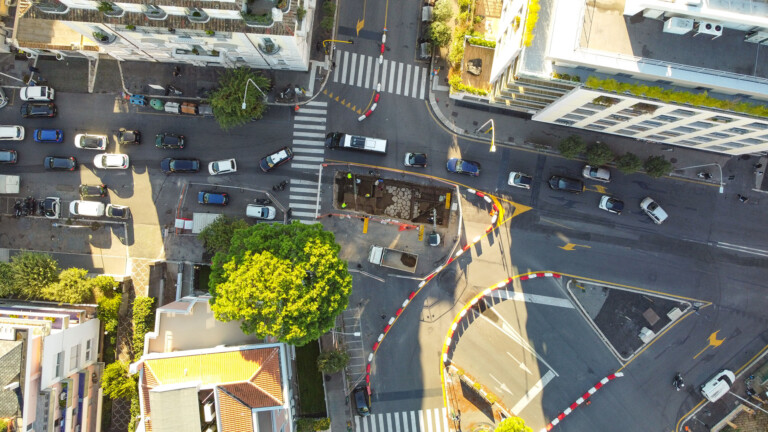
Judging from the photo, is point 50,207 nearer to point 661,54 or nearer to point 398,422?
point 398,422

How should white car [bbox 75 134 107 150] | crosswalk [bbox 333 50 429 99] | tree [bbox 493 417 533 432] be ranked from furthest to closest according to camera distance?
crosswalk [bbox 333 50 429 99] → white car [bbox 75 134 107 150] → tree [bbox 493 417 533 432]

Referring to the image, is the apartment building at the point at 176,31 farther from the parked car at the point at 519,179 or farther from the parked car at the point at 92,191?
the parked car at the point at 519,179

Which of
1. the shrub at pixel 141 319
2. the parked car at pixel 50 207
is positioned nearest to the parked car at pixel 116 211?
the parked car at pixel 50 207

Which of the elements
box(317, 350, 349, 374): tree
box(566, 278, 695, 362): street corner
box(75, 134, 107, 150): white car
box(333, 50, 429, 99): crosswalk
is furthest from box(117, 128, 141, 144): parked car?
box(566, 278, 695, 362): street corner

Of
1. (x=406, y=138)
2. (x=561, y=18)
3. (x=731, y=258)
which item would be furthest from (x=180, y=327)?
(x=731, y=258)

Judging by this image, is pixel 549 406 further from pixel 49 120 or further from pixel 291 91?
pixel 49 120

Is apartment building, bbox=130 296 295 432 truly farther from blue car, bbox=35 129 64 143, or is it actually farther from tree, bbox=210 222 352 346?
blue car, bbox=35 129 64 143
